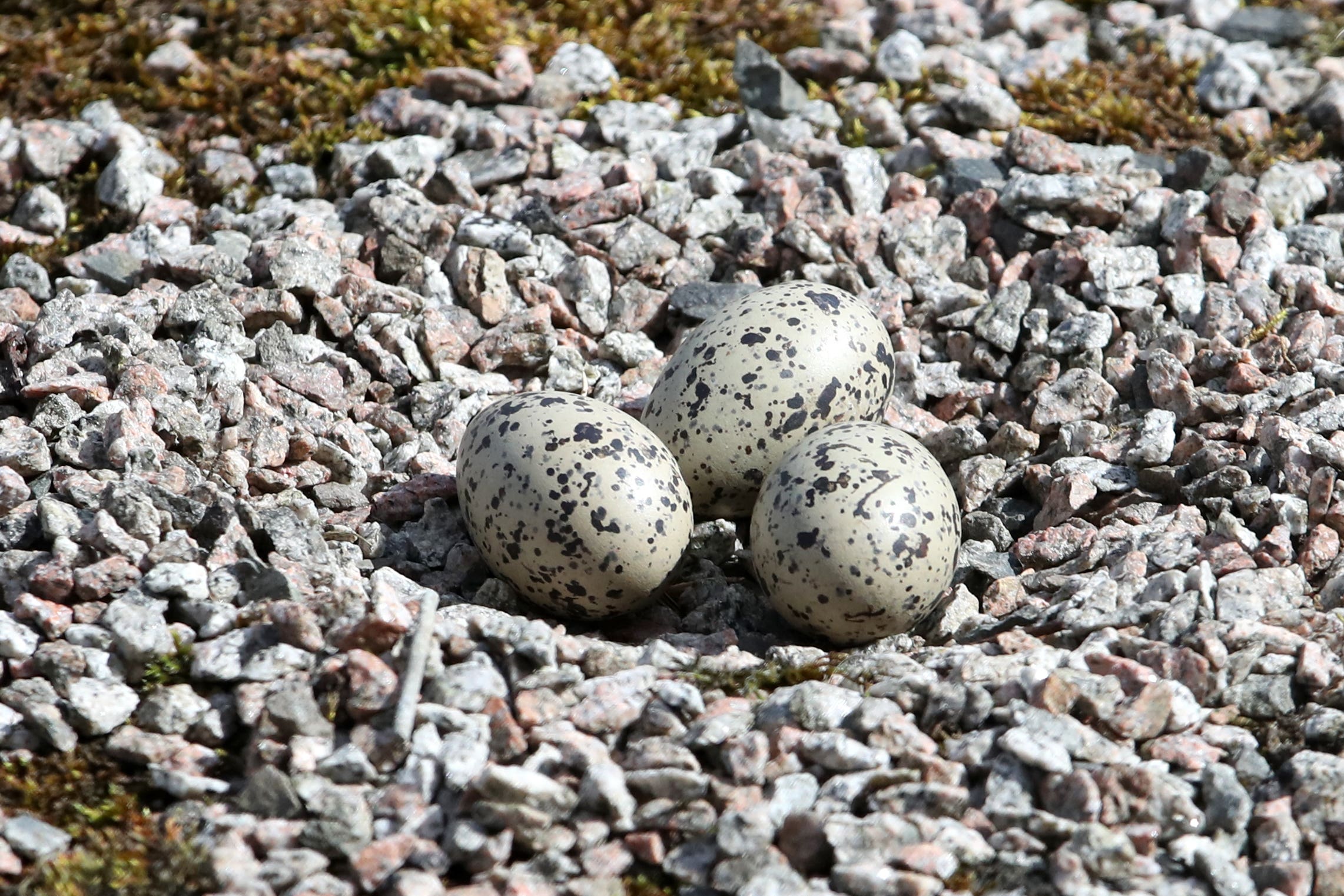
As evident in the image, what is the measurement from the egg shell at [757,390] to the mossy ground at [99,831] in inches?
76.1

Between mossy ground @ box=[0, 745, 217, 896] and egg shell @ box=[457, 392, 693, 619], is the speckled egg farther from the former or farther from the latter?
mossy ground @ box=[0, 745, 217, 896]

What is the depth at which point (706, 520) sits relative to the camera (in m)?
4.79

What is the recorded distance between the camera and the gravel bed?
3.30m

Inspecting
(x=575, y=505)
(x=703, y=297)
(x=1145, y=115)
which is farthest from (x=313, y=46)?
(x=1145, y=115)

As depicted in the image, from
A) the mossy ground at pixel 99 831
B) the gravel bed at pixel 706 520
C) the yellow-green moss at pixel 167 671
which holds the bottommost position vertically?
the mossy ground at pixel 99 831

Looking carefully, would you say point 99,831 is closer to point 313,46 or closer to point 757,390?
point 757,390

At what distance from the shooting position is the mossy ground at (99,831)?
3.16 metres

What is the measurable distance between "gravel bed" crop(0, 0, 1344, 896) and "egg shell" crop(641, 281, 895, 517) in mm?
336

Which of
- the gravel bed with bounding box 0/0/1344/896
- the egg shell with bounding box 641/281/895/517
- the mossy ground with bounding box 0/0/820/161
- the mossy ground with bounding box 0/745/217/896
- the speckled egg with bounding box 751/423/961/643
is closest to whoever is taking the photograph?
the mossy ground with bounding box 0/745/217/896

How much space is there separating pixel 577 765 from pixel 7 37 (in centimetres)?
516

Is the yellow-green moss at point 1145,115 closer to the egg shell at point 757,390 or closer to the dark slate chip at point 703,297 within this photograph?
the dark slate chip at point 703,297

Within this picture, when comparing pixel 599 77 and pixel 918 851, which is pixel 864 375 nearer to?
pixel 918 851

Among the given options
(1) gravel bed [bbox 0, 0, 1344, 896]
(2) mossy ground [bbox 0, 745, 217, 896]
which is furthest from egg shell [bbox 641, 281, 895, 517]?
(2) mossy ground [bbox 0, 745, 217, 896]

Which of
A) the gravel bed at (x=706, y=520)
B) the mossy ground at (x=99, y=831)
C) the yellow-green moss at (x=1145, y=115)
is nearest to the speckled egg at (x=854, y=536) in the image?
the gravel bed at (x=706, y=520)
